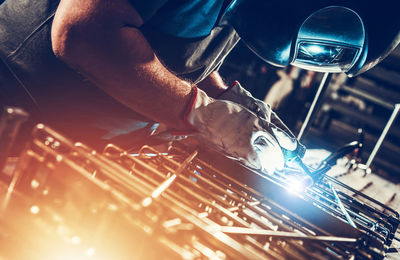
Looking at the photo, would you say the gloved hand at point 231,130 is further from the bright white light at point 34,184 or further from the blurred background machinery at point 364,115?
the blurred background machinery at point 364,115

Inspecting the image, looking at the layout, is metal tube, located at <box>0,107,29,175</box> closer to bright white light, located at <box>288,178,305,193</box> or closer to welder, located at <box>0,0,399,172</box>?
welder, located at <box>0,0,399,172</box>

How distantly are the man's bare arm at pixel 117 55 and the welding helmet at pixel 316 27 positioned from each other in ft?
1.61

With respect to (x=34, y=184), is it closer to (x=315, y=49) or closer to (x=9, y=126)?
(x=9, y=126)

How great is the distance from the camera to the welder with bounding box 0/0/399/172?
3.87ft

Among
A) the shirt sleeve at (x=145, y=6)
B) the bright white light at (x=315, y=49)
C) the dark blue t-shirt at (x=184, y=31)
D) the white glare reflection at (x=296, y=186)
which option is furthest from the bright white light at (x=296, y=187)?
the shirt sleeve at (x=145, y=6)

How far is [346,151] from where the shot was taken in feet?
5.41

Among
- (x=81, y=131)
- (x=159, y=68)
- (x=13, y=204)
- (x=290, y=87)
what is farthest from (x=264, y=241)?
(x=290, y=87)

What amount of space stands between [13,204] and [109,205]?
21 centimetres

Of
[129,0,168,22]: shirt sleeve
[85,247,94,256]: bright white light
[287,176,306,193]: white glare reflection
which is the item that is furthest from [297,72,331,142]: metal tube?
[85,247,94,256]: bright white light

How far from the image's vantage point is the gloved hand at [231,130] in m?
1.43

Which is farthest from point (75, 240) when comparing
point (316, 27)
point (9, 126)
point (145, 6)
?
point (316, 27)

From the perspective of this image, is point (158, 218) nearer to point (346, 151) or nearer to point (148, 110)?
point (148, 110)

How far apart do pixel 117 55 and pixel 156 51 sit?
13.9 inches

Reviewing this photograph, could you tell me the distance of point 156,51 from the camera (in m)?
1.52
